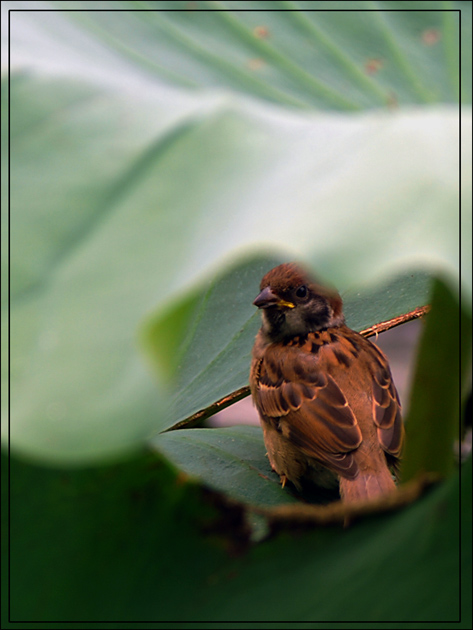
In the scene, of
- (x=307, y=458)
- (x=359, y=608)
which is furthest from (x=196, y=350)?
(x=359, y=608)

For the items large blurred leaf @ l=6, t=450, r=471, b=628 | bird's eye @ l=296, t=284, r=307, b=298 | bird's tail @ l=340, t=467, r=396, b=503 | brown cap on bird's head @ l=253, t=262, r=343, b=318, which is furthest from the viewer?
bird's eye @ l=296, t=284, r=307, b=298

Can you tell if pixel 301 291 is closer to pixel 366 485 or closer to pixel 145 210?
pixel 366 485

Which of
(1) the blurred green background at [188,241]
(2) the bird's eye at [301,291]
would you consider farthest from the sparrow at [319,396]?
(1) the blurred green background at [188,241]

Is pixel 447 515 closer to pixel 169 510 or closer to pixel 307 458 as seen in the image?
pixel 169 510

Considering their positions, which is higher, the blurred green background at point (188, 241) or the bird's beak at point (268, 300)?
the bird's beak at point (268, 300)

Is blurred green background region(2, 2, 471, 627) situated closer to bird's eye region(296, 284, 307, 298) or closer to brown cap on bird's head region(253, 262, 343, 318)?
brown cap on bird's head region(253, 262, 343, 318)

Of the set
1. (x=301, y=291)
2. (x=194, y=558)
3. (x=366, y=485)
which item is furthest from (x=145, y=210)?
(x=301, y=291)

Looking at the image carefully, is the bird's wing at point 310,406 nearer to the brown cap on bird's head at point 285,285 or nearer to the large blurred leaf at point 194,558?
the brown cap on bird's head at point 285,285

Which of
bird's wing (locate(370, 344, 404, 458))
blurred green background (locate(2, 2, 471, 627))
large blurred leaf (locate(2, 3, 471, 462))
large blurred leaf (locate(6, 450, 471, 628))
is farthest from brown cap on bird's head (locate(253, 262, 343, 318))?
large blurred leaf (locate(2, 3, 471, 462))
